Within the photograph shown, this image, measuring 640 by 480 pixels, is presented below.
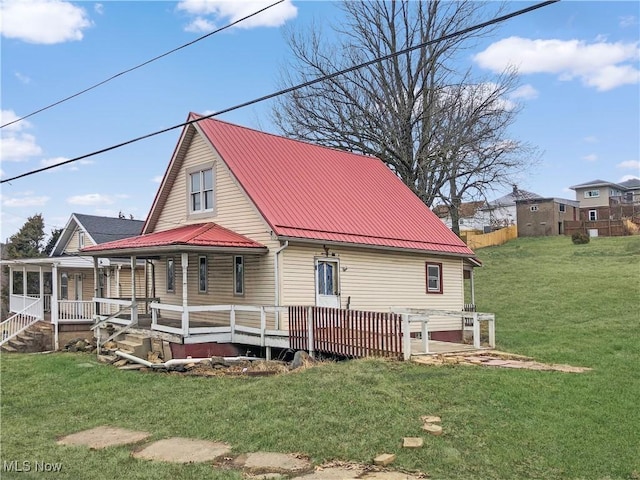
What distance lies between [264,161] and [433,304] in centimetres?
798

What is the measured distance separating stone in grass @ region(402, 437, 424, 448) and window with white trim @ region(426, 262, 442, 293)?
14055 millimetres

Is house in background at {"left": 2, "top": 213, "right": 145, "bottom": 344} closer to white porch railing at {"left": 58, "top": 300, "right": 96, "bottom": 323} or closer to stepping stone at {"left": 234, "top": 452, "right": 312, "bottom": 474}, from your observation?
white porch railing at {"left": 58, "top": 300, "right": 96, "bottom": 323}

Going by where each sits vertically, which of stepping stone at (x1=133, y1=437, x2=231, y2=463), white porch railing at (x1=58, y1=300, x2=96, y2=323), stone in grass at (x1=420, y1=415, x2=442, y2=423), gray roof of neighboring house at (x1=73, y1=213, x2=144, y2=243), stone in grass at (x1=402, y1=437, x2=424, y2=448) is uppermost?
gray roof of neighboring house at (x1=73, y1=213, x2=144, y2=243)

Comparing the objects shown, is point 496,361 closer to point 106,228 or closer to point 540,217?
point 106,228

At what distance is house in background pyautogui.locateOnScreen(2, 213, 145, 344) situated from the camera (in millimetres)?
22688

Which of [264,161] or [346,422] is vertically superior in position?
[264,161]

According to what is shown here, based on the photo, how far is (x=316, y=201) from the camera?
18172 millimetres

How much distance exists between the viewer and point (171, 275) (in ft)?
67.6

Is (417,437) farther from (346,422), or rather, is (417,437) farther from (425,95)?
(425,95)

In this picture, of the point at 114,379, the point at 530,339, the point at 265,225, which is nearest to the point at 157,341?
the point at 114,379

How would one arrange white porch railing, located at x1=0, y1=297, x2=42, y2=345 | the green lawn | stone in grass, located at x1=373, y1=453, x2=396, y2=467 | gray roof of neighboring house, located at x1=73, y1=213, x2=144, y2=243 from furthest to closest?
1. gray roof of neighboring house, located at x1=73, y1=213, x2=144, y2=243
2. white porch railing, located at x1=0, y1=297, x2=42, y2=345
3. the green lawn
4. stone in grass, located at x1=373, y1=453, x2=396, y2=467

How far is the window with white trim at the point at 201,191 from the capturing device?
18.5 m

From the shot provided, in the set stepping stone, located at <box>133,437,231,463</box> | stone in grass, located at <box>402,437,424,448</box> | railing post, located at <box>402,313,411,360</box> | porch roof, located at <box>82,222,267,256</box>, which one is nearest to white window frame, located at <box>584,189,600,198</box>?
porch roof, located at <box>82,222,267,256</box>

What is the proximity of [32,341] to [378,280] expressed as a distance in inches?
528
